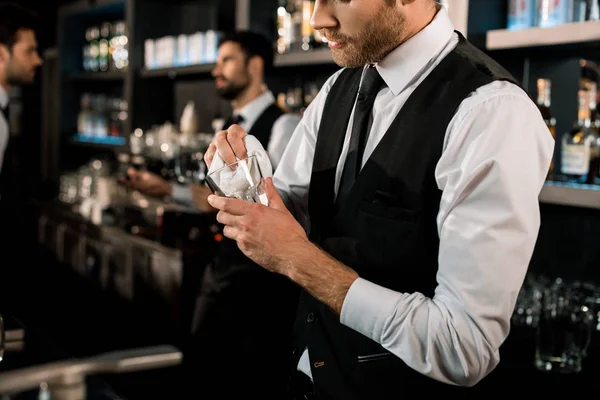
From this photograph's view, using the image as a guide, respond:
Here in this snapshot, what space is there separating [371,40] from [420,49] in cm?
10

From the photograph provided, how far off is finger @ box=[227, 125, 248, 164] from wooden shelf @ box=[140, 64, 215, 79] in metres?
2.34

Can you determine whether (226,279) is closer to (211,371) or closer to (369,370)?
(211,371)

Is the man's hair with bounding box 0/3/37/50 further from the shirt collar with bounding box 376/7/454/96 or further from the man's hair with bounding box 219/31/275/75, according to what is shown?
the shirt collar with bounding box 376/7/454/96

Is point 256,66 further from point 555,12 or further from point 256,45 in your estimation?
point 555,12

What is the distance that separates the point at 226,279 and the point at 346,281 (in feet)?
5.22

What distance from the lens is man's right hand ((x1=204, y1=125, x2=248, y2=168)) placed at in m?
1.26

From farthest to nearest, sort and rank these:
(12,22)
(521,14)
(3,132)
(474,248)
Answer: (12,22), (3,132), (521,14), (474,248)

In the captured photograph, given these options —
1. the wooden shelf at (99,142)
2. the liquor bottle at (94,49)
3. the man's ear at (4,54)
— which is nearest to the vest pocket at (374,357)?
the man's ear at (4,54)

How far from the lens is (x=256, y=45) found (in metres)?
3.07

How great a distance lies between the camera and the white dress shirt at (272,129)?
2.74 m

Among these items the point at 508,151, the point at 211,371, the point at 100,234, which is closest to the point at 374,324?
the point at 508,151

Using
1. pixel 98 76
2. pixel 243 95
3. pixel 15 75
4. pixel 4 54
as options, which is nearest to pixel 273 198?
pixel 243 95

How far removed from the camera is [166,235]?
3391 millimetres

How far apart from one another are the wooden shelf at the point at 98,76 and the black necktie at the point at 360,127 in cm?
355
